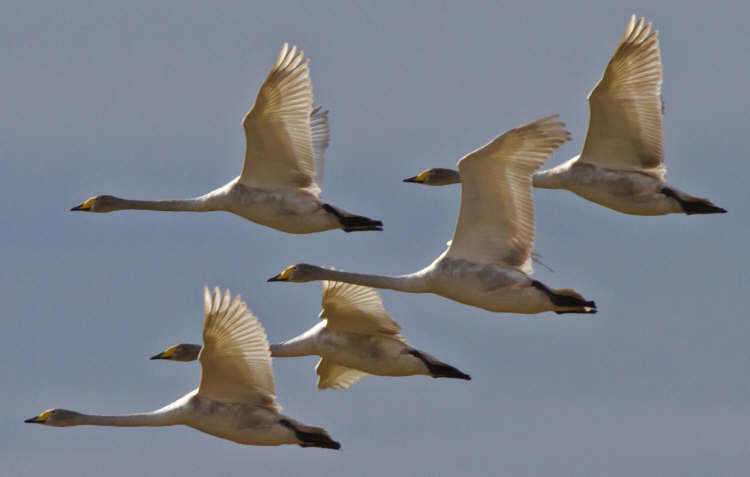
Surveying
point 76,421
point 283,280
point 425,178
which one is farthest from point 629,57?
point 76,421

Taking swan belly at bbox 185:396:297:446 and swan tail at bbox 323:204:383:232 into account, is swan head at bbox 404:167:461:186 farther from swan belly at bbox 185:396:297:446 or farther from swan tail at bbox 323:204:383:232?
swan belly at bbox 185:396:297:446

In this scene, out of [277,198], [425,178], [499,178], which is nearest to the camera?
[499,178]

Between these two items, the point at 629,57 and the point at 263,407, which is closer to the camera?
the point at 263,407

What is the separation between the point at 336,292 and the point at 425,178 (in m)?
3.15

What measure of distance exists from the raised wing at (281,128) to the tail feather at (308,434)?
4875 millimetres

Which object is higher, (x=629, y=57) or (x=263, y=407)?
(x=629, y=57)

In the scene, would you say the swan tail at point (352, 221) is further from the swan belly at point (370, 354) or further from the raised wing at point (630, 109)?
the raised wing at point (630, 109)

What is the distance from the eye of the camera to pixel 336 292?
3588cm

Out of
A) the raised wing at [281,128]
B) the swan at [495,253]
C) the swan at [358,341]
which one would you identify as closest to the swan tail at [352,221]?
the raised wing at [281,128]

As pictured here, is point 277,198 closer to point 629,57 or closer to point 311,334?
point 311,334

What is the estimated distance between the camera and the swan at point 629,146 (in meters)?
35.6

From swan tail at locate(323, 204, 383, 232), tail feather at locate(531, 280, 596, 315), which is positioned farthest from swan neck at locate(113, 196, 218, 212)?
tail feather at locate(531, 280, 596, 315)

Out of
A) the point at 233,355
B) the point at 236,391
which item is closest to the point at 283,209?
the point at 233,355

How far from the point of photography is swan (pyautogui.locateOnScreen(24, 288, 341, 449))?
32062mm
